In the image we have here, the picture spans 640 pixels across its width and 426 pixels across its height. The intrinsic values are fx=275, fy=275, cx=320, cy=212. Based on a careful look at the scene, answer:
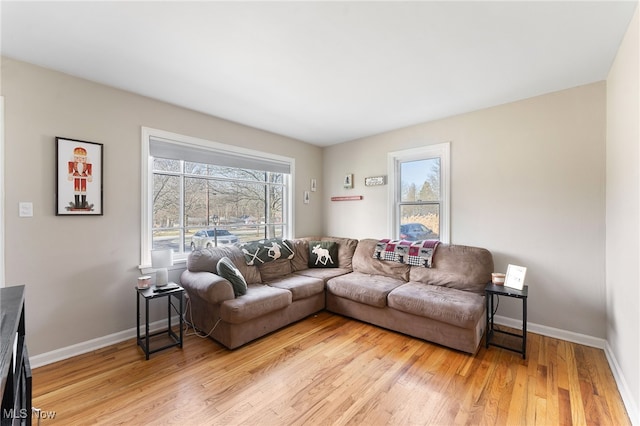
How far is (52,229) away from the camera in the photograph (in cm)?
232

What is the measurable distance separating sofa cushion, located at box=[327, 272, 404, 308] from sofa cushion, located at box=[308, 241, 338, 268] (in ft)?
1.47

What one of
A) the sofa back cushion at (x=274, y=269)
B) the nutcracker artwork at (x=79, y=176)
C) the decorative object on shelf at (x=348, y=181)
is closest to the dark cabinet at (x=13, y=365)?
the nutcracker artwork at (x=79, y=176)

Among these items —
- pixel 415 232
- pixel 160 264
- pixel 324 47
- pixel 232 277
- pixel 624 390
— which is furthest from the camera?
pixel 415 232

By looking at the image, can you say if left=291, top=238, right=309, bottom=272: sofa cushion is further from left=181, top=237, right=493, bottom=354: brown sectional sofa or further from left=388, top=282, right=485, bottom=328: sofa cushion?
left=388, top=282, right=485, bottom=328: sofa cushion

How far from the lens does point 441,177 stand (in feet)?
11.6

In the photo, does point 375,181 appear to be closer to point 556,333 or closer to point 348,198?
point 348,198

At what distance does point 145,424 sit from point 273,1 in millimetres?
2595

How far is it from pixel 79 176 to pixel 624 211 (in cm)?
434

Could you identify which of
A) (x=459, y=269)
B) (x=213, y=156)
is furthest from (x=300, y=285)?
(x=213, y=156)

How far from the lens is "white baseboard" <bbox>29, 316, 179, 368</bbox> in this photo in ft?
7.35

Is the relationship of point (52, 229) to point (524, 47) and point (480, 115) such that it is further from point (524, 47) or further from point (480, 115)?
point (480, 115)

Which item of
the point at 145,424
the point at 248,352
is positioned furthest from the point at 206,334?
the point at 145,424

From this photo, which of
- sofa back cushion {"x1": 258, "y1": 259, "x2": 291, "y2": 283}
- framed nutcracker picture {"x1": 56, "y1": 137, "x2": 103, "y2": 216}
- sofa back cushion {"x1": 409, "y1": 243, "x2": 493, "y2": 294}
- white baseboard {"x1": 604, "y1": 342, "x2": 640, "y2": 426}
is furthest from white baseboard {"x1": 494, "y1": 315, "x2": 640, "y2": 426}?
framed nutcracker picture {"x1": 56, "y1": 137, "x2": 103, "y2": 216}

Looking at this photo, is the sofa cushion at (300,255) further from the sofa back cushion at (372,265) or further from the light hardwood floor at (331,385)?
the light hardwood floor at (331,385)
